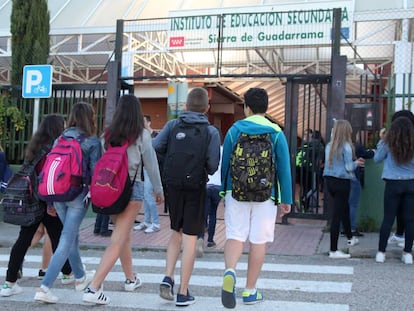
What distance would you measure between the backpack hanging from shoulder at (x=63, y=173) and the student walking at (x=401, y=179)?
3.82 metres

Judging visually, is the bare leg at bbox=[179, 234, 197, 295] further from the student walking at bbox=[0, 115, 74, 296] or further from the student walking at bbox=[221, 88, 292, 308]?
the student walking at bbox=[0, 115, 74, 296]

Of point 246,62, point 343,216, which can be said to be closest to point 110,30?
point 246,62

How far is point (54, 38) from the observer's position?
15039mm

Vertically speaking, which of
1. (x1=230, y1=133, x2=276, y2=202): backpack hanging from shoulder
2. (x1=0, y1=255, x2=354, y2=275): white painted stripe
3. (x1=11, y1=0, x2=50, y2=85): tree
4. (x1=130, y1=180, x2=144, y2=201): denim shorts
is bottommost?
(x1=0, y1=255, x2=354, y2=275): white painted stripe

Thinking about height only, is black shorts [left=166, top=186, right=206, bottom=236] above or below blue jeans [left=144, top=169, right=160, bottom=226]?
above

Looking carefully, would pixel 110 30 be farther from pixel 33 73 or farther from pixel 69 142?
pixel 69 142

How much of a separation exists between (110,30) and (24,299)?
1019cm

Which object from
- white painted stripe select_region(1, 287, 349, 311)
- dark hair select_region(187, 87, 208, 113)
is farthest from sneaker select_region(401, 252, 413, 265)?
dark hair select_region(187, 87, 208, 113)

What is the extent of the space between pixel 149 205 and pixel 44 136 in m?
3.61

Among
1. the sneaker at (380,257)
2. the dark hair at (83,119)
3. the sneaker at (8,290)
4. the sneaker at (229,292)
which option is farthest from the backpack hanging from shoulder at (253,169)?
the sneaker at (380,257)

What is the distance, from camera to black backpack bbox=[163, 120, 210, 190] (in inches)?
173

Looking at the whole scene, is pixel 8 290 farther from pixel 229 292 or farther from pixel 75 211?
pixel 229 292

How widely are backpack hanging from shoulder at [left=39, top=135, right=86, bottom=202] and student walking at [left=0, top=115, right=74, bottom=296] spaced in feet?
1.14

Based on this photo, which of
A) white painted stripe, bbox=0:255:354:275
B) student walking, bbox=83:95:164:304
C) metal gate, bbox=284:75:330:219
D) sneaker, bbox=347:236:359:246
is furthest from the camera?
metal gate, bbox=284:75:330:219
